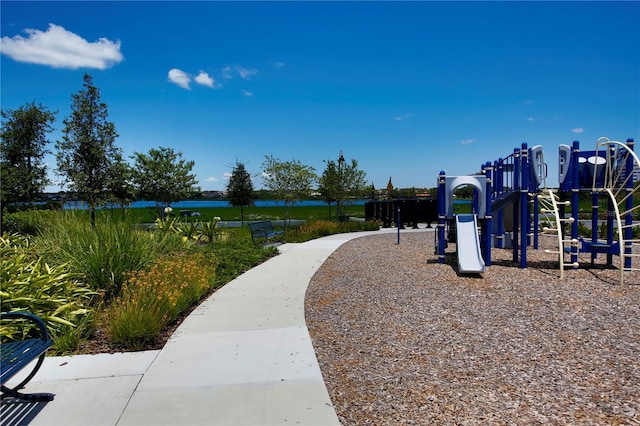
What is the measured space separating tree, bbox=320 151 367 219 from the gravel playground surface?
47.3 feet

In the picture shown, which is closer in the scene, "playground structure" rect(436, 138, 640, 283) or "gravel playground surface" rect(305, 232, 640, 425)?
"gravel playground surface" rect(305, 232, 640, 425)

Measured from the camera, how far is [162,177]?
1833cm

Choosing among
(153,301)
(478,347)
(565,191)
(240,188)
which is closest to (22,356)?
(153,301)

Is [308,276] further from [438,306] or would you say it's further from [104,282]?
[104,282]

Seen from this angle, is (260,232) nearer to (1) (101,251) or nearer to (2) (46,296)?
(1) (101,251)

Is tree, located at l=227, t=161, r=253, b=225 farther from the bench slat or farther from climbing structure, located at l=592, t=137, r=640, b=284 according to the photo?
the bench slat

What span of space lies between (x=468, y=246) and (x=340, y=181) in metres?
14.0

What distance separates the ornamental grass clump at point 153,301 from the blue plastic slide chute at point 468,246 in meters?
5.33

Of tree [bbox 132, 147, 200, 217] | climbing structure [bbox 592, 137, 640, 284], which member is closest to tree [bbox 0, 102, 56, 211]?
tree [bbox 132, 147, 200, 217]

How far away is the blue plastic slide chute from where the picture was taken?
849 cm

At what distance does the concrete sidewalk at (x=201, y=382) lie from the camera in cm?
308

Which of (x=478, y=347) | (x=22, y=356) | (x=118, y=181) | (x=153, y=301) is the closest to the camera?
(x=22, y=356)

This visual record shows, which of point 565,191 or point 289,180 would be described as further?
point 289,180

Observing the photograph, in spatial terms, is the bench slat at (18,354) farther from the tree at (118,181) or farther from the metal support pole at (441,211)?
the tree at (118,181)
